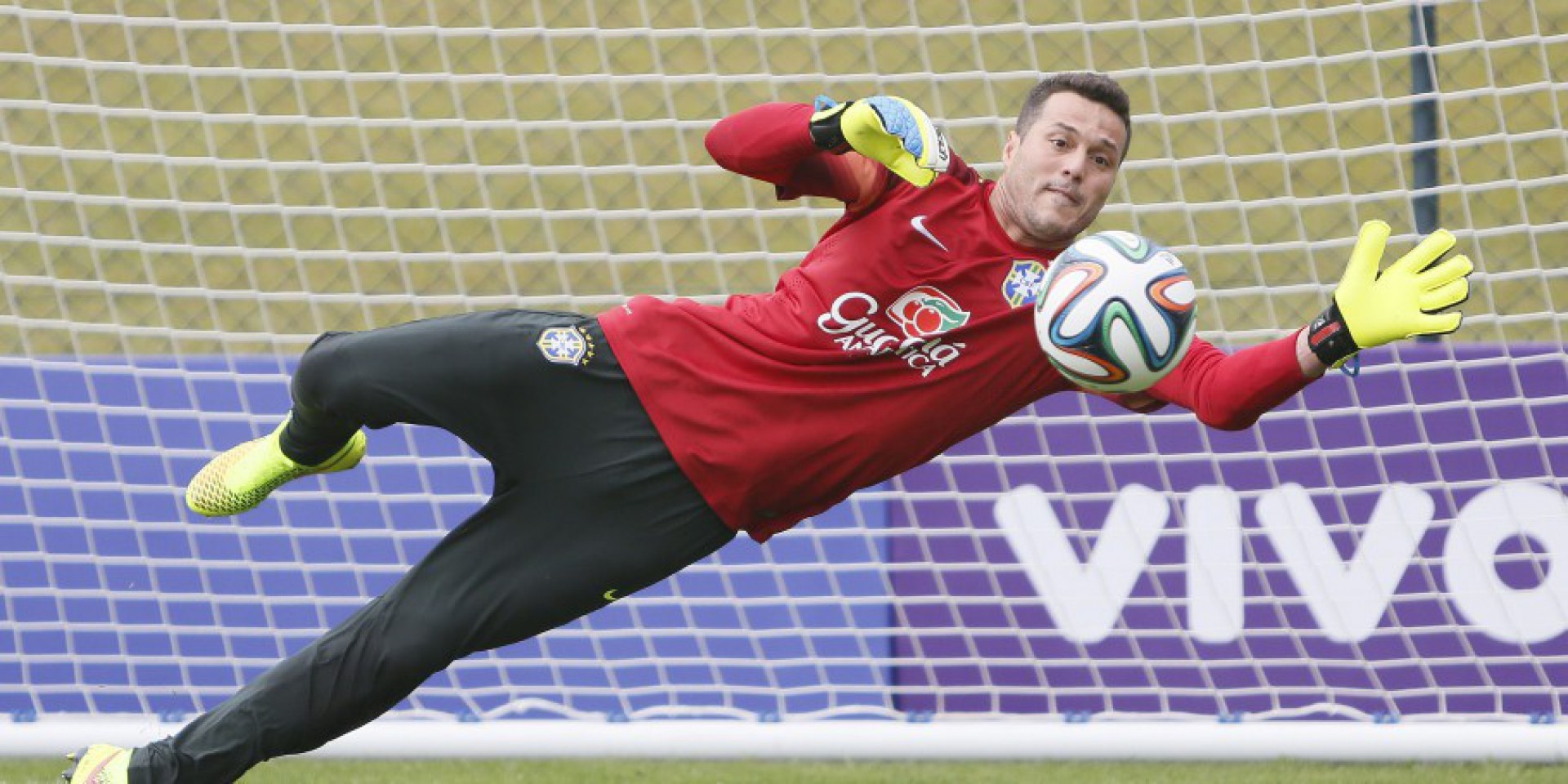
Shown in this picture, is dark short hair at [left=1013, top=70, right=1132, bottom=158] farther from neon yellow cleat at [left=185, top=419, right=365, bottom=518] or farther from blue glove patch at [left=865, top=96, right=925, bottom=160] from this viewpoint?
neon yellow cleat at [left=185, top=419, right=365, bottom=518]

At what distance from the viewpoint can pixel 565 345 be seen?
3682 mm

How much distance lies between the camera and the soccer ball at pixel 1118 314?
10.7 feet

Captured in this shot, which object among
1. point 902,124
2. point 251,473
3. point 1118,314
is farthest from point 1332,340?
point 251,473

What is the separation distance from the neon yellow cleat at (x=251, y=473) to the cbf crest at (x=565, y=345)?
1.92ft

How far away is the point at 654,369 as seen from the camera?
371 cm

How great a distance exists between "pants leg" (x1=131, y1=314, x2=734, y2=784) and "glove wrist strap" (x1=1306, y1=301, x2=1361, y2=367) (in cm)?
125

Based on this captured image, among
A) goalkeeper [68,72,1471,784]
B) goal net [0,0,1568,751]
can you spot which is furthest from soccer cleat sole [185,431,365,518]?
goal net [0,0,1568,751]

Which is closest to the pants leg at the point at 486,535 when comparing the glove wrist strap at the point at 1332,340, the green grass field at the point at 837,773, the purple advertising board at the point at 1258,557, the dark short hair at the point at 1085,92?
the dark short hair at the point at 1085,92

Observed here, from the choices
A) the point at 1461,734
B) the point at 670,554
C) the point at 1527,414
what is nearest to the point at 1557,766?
the point at 1461,734

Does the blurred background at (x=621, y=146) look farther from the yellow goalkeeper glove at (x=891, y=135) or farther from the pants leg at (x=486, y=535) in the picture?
the yellow goalkeeper glove at (x=891, y=135)

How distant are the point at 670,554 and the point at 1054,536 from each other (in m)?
2.11

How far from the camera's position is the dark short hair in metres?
3.67

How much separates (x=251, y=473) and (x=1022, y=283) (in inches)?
69.9

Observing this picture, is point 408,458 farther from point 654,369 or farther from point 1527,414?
point 1527,414
